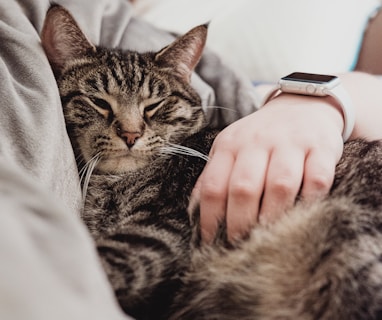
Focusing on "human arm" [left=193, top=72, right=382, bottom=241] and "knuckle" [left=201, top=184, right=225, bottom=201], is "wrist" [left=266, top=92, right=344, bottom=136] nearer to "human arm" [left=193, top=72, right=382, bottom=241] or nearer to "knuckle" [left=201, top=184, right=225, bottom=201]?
"human arm" [left=193, top=72, right=382, bottom=241]

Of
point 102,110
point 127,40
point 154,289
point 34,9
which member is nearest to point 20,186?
point 154,289

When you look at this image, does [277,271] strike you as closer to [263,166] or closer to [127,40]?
[263,166]

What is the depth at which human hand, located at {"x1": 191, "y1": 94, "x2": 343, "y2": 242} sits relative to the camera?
0.84m

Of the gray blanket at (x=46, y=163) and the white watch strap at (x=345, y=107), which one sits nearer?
the gray blanket at (x=46, y=163)

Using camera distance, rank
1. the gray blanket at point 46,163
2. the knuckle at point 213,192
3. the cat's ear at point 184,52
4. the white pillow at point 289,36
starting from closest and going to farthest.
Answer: the gray blanket at point 46,163, the knuckle at point 213,192, the cat's ear at point 184,52, the white pillow at point 289,36

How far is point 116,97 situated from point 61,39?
172 mm

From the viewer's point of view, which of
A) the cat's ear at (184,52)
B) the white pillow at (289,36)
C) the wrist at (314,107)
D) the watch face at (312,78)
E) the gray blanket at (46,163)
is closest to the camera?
the gray blanket at (46,163)

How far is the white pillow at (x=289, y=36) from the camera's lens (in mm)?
2053

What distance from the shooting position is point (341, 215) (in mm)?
818

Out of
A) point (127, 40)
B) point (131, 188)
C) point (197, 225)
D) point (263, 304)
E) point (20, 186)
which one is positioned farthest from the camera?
point (127, 40)

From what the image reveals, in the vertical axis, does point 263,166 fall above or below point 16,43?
below

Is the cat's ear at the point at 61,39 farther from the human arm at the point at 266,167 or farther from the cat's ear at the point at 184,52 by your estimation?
the human arm at the point at 266,167

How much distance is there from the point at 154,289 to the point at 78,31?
1.96ft

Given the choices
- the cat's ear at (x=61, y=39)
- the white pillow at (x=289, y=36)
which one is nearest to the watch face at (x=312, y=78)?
the cat's ear at (x=61, y=39)
